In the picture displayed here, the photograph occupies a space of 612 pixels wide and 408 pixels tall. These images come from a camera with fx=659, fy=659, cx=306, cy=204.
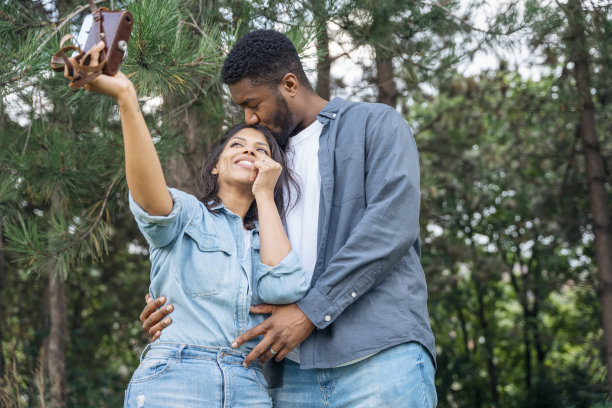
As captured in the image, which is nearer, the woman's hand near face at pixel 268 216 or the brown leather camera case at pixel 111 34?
the brown leather camera case at pixel 111 34

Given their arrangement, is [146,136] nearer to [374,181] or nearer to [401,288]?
[374,181]

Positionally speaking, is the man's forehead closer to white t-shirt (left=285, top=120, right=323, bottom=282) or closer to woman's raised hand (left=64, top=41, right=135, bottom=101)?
white t-shirt (left=285, top=120, right=323, bottom=282)

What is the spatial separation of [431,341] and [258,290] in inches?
22.0

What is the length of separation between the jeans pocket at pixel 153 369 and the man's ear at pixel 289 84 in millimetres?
1051

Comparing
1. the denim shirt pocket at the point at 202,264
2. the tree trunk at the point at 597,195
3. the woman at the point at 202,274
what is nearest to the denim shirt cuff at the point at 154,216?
the woman at the point at 202,274

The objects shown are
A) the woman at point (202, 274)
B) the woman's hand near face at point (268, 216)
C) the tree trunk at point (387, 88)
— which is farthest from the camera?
the tree trunk at point (387, 88)

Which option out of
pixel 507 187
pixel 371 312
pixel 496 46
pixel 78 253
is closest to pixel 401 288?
pixel 371 312

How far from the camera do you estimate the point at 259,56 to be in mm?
2357

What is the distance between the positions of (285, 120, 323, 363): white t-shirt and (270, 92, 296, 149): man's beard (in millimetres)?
43

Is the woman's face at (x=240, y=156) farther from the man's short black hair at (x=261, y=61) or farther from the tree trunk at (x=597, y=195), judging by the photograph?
the tree trunk at (x=597, y=195)

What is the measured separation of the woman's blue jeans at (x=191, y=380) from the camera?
1850mm

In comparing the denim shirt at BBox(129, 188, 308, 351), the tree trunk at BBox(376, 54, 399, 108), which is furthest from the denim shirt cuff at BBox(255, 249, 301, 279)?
the tree trunk at BBox(376, 54, 399, 108)

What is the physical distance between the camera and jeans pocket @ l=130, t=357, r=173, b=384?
6.17 ft

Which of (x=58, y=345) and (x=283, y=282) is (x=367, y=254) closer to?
(x=283, y=282)
